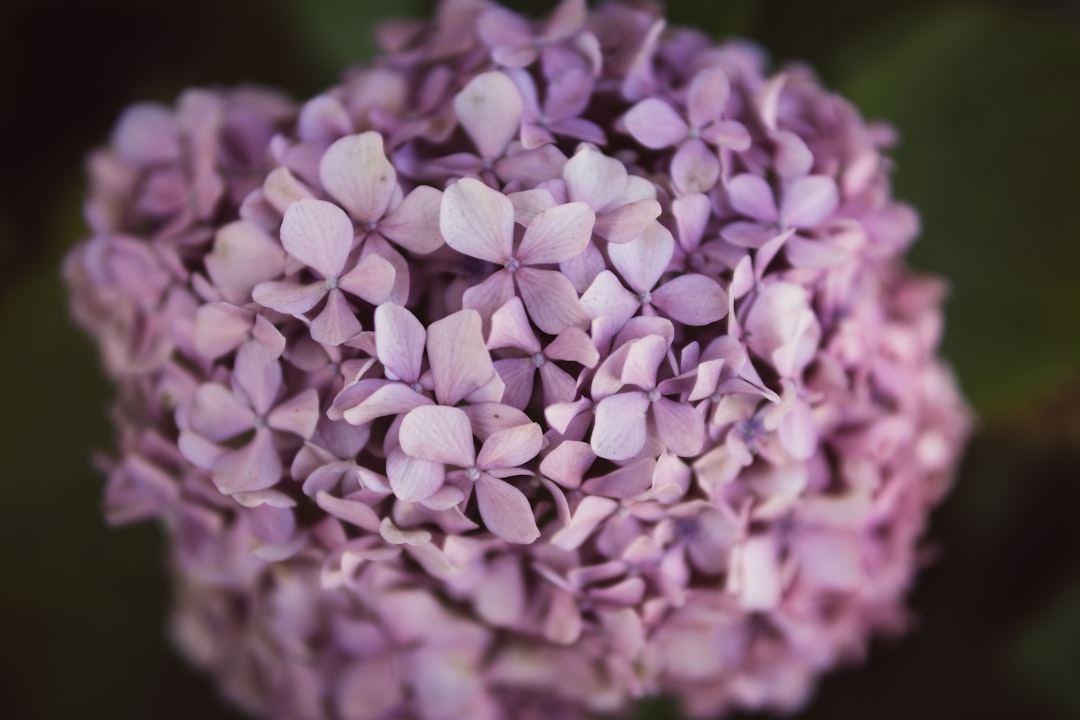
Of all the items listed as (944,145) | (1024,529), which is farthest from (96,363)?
(1024,529)

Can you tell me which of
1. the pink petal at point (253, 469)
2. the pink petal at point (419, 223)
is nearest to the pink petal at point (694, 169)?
the pink petal at point (419, 223)

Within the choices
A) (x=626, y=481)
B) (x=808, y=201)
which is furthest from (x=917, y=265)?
(x=626, y=481)

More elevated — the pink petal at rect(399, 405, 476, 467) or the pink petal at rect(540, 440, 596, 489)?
the pink petal at rect(540, 440, 596, 489)

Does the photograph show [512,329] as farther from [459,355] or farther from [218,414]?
[218,414]

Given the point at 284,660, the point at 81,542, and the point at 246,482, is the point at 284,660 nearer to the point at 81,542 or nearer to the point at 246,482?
the point at 246,482

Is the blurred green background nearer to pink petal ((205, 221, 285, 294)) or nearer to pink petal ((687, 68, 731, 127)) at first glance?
pink petal ((687, 68, 731, 127))

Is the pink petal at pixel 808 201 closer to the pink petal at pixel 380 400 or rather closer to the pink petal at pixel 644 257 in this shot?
the pink petal at pixel 644 257

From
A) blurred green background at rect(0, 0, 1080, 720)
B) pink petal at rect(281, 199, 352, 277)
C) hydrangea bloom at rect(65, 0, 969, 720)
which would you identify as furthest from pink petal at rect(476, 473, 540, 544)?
blurred green background at rect(0, 0, 1080, 720)
